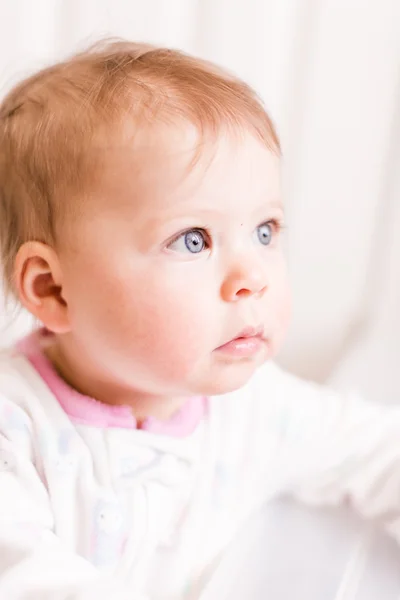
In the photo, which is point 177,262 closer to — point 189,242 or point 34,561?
point 189,242

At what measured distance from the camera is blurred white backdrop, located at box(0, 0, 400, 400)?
1.14m

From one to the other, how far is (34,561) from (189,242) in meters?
0.29

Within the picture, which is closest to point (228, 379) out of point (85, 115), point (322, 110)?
point (85, 115)

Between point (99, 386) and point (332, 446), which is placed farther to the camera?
point (332, 446)

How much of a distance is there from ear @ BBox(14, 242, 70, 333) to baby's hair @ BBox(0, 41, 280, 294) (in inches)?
0.6

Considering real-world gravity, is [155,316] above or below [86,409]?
above

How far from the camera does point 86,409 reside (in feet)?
2.66

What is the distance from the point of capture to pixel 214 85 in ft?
2.44

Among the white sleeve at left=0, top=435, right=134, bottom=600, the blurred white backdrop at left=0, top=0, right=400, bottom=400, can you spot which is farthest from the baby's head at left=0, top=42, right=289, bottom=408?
the blurred white backdrop at left=0, top=0, right=400, bottom=400

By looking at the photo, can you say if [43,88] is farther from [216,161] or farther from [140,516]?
[140,516]

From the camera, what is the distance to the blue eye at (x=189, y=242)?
726 mm

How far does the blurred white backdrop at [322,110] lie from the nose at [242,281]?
458mm

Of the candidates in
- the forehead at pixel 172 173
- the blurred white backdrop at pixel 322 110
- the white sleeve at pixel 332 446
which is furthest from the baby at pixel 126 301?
the blurred white backdrop at pixel 322 110

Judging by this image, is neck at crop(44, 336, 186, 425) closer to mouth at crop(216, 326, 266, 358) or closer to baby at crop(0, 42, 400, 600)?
baby at crop(0, 42, 400, 600)
